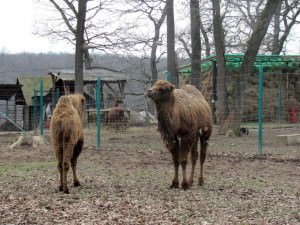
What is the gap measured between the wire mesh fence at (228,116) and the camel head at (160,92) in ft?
15.8

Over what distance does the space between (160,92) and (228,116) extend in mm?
10334

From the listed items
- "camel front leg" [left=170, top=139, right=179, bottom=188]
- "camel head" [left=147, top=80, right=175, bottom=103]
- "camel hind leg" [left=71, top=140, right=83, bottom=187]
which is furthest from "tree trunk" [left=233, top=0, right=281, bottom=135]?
"camel hind leg" [left=71, top=140, right=83, bottom=187]

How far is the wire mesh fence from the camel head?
4.82 m

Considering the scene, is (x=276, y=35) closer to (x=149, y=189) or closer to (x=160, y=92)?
(x=160, y=92)

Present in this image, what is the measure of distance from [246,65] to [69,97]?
34.2 ft

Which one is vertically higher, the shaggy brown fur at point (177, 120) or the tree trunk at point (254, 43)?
the tree trunk at point (254, 43)

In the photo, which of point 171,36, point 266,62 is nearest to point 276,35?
point 266,62

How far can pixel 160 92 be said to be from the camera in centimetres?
801

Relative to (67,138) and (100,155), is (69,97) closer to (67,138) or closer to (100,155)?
(67,138)

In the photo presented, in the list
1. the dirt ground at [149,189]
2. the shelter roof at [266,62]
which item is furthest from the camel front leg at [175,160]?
the shelter roof at [266,62]

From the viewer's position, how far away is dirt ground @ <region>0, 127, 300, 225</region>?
6023 millimetres

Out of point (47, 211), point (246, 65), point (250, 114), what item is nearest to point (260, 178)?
point (47, 211)

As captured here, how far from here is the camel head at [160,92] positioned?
26.1 ft

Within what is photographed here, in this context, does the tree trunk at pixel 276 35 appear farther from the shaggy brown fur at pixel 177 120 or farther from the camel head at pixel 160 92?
the camel head at pixel 160 92
